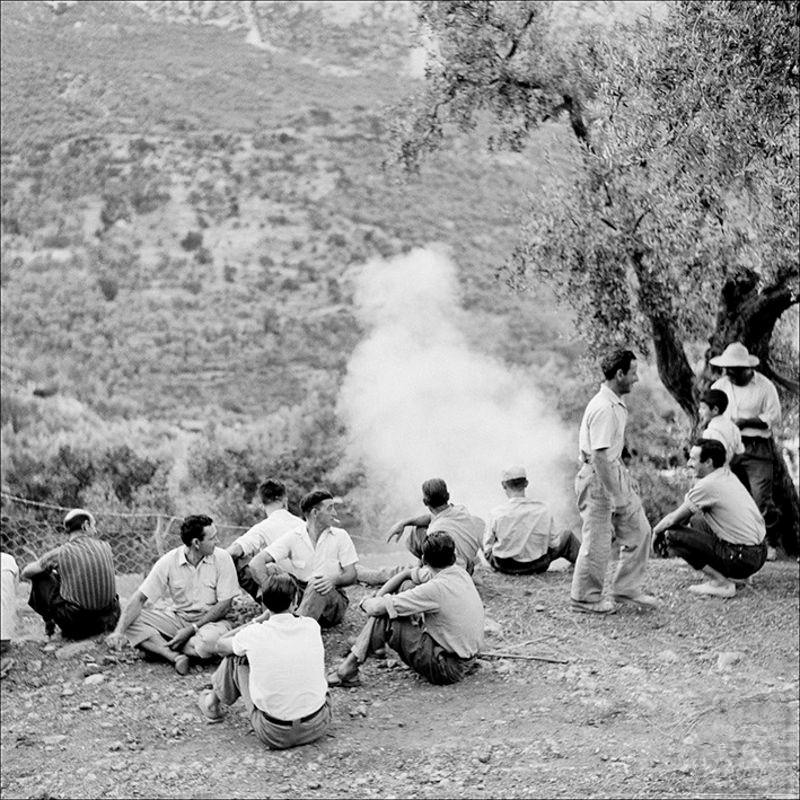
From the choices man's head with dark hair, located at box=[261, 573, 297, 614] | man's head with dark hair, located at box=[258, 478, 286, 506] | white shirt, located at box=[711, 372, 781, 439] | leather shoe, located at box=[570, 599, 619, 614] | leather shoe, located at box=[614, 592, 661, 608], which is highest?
white shirt, located at box=[711, 372, 781, 439]

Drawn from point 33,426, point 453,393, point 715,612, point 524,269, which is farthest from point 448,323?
point 715,612

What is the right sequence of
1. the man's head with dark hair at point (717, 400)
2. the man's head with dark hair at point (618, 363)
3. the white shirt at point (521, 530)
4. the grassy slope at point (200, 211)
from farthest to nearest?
the grassy slope at point (200, 211), the white shirt at point (521, 530), the man's head with dark hair at point (717, 400), the man's head with dark hair at point (618, 363)

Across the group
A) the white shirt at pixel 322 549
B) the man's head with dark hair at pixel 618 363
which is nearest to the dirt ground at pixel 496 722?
the white shirt at pixel 322 549

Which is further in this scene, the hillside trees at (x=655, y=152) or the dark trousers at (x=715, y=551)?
the dark trousers at (x=715, y=551)

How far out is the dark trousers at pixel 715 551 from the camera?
28.8ft

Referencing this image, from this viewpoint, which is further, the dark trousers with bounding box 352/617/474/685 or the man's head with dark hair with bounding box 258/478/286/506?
the man's head with dark hair with bounding box 258/478/286/506

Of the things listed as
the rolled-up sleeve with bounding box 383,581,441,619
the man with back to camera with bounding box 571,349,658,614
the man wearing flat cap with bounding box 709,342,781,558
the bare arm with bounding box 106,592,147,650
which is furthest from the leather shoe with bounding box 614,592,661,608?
the bare arm with bounding box 106,592,147,650

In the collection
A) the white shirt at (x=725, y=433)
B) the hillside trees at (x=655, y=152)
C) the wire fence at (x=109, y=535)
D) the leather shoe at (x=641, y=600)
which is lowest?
the wire fence at (x=109, y=535)

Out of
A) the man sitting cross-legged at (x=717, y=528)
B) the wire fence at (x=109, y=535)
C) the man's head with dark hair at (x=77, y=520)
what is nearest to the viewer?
the man's head with dark hair at (x=77, y=520)

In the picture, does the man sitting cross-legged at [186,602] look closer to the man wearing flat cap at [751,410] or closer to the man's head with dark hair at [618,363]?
the man's head with dark hair at [618,363]

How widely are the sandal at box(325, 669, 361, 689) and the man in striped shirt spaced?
2082 mm

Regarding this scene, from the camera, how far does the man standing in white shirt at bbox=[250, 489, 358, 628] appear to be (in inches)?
301

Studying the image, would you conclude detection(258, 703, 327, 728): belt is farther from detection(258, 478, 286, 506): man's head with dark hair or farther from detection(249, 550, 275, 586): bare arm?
detection(258, 478, 286, 506): man's head with dark hair

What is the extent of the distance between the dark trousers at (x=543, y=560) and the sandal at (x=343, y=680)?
95.7 inches
